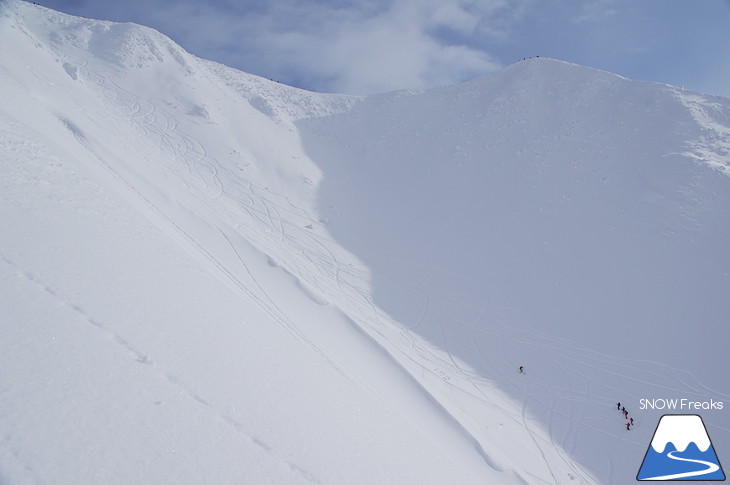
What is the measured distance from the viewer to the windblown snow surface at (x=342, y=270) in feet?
16.3

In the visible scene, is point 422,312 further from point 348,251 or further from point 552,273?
point 552,273

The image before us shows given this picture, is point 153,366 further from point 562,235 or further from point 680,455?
point 562,235

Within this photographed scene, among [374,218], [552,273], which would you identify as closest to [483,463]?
[552,273]

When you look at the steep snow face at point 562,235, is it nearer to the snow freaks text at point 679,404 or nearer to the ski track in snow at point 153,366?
the snow freaks text at point 679,404

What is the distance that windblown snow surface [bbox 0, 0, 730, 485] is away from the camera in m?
4.96

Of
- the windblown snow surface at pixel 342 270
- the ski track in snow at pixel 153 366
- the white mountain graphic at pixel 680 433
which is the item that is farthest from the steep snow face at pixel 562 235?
the ski track in snow at pixel 153 366

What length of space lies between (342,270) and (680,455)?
14.4 m

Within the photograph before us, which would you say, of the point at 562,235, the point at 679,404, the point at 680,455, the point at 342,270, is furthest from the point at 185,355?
the point at 562,235

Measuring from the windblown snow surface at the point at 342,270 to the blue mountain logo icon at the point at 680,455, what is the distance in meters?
0.93

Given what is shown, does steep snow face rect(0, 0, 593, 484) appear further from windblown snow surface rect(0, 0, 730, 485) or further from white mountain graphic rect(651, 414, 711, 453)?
white mountain graphic rect(651, 414, 711, 453)

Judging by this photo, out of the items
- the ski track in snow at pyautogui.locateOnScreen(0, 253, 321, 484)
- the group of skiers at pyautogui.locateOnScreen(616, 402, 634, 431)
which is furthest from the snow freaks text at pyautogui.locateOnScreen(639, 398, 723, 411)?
the ski track in snow at pyautogui.locateOnScreen(0, 253, 321, 484)

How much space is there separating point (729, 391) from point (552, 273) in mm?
8224

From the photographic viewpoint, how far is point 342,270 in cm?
2095

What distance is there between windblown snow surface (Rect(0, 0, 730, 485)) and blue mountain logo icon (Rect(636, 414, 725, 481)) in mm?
930
